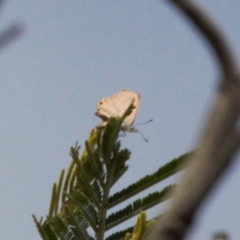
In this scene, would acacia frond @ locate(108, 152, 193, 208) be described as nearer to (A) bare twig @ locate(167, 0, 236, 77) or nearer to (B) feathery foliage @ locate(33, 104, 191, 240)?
(B) feathery foliage @ locate(33, 104, 191, 240)

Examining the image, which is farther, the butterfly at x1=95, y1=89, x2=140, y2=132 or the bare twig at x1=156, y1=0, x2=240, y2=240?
the butterfly at x1=95, y1=89, x2=140, y2=132

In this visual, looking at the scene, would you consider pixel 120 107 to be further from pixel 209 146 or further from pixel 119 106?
pixel 209 146

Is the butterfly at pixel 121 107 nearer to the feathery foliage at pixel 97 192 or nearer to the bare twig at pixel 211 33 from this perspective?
the feathery foliage at pixel 97 192

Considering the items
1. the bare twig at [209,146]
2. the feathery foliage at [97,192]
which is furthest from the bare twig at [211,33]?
the feathery foliage at [97,192]

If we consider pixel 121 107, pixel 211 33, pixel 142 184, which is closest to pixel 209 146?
pixel 211 33

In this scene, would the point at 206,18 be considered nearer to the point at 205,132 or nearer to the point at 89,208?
the point at 205,132

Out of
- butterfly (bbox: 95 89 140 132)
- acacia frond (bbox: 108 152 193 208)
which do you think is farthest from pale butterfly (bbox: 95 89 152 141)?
acacia frond (bbox: 108 152 193 208)

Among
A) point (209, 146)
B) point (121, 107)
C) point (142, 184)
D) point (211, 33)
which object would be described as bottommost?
point (209, 146)

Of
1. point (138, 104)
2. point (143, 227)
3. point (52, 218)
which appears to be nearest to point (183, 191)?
point (143, 227)
